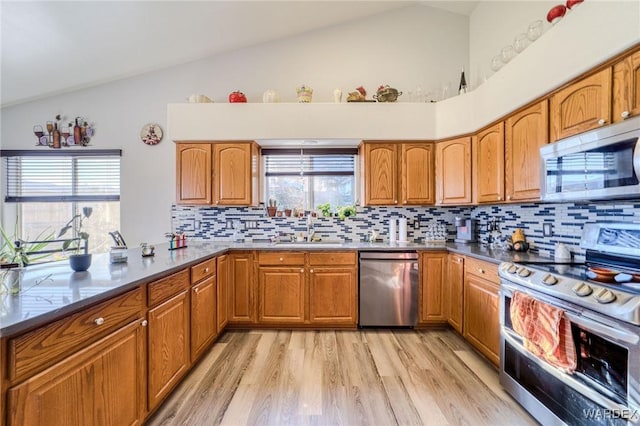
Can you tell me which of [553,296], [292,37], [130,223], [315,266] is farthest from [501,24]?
[130,223]

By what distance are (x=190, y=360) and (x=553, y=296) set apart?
2.44 metres

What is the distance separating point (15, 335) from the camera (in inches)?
34.1

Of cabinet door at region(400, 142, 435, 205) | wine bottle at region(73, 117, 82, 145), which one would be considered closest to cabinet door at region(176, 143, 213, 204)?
wine bottle at region(73, 117, 82, 145)

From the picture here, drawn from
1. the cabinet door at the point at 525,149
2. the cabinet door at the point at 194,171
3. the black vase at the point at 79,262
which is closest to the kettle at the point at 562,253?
the cabinet door at the point at 525,149

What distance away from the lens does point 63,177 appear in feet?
12.1

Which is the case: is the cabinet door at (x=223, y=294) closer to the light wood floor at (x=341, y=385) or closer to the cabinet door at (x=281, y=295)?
the light wood floor at (x=341, y=385)

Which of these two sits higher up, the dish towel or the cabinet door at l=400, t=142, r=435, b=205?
the cabinet door at l=400, t=142, r=435, b=205

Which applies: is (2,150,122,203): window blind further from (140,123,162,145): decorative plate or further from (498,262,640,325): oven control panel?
(498,262,640,325): oven control panel

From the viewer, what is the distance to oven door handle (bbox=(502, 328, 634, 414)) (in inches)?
47.3

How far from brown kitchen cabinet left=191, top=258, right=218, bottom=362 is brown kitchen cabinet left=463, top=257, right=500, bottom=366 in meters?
2.35

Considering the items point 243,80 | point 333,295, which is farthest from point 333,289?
point 243,80

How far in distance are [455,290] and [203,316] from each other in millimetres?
2412

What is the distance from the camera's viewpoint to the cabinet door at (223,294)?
267cm

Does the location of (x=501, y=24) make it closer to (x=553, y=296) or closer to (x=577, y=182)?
(x=577, y=182)
